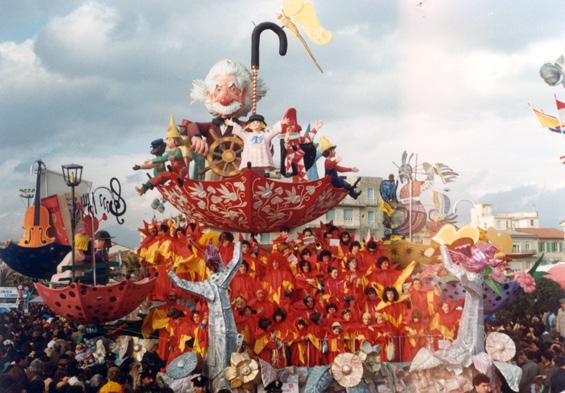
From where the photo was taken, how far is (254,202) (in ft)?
32.4

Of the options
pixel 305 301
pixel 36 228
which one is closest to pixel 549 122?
pixel 305 301

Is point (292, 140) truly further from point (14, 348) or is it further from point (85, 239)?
point (14, 348)

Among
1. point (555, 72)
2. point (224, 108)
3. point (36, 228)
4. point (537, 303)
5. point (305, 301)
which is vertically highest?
point (555, 72)

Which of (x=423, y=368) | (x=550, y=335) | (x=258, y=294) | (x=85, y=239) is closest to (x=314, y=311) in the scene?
(x=258, y=294)

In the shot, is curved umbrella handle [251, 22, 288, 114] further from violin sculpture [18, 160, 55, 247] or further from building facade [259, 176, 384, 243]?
building facade [259, 176, 384, 243]

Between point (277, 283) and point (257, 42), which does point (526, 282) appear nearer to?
point (277, 283)

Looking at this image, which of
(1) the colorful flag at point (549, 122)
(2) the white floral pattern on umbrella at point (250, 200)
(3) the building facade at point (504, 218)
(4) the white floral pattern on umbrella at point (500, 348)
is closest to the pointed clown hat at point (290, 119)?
(2) the white floral pattern on umbrella at point (250, 200)

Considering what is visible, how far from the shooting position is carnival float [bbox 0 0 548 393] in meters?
9.01

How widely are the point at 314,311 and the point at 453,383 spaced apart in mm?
2031

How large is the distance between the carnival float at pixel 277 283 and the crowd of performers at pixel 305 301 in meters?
0.02

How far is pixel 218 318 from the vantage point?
8836 millimetres

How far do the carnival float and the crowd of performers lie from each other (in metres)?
0.02

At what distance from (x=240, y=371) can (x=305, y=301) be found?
1502mm

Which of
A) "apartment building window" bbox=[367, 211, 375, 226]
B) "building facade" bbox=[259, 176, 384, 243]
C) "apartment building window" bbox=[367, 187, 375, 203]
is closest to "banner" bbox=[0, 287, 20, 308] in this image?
"building facade" bbox=[259, 176, 384, 243]
